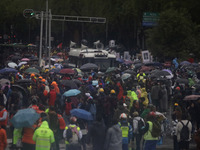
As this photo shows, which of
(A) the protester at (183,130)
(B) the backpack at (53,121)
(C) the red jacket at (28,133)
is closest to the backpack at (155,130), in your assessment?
(A) the protester at (183,130)

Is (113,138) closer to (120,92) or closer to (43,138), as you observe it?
(43,138)

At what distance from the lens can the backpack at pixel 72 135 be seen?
1297 centimetres

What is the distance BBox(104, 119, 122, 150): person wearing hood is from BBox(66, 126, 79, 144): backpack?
74 centimetres

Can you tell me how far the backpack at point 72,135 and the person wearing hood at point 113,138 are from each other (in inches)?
29.1

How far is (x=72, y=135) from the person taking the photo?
13.0m

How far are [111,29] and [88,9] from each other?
4686 millimetres

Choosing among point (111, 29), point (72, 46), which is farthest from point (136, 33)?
point (72, 46)

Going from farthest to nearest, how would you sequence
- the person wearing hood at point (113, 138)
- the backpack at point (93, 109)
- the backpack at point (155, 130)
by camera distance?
the backpack at point (93, 109)
the backpack at point (155, 130)
the person wearing hood at point (113, 138)

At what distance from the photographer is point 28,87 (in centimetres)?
2133

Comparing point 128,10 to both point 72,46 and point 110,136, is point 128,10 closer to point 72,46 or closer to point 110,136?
point 72,46

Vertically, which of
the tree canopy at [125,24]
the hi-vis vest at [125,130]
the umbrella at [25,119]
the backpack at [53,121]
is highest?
the umbrella at [25,119]

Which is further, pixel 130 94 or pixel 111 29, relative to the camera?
pixel 111 29

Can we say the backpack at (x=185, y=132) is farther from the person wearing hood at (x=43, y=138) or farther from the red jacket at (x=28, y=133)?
the red jacket at (x=28, y=133)

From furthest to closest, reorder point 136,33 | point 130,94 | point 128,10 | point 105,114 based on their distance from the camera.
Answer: point 136,33
point 128,10
point 130,94
point 105,114
